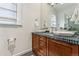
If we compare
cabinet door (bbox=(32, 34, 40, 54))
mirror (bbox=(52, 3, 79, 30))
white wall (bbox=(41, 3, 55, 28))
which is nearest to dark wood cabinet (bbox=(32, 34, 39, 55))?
cabinet door (bbox=(32, 34, 40, 54))

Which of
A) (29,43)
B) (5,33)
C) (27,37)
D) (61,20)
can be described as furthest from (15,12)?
(61,20)

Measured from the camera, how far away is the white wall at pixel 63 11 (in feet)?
6.01

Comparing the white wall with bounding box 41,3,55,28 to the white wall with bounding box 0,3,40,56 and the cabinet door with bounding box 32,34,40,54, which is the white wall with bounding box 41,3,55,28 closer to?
the white wall with bounding box 0,3,40,56

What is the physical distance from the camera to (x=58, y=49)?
1328 mm

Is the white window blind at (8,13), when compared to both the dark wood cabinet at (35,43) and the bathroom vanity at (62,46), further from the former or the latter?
the bathroom vanity at (62,46)

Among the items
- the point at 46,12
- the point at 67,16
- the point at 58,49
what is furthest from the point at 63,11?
the point at 58,49

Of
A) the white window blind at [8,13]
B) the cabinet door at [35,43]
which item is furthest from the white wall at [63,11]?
the white window blind at [8,13]

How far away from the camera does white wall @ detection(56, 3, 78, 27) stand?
1833mm

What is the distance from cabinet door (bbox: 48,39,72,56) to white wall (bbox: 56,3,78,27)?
0.58 m

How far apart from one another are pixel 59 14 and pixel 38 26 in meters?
0.66

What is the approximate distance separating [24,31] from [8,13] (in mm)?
521

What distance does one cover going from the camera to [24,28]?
2.25m

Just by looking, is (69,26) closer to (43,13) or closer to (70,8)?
(70,8)

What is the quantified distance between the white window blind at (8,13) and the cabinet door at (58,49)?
89cm
